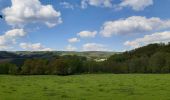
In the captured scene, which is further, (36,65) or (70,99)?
(36,65)

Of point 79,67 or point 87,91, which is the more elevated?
point 79,67

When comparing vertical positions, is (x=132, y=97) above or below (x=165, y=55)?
below

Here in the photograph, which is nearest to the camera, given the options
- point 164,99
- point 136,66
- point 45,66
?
point 164,99

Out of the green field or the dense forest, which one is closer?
the green field

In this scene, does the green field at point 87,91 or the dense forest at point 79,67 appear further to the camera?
the dense forest at point 79,67

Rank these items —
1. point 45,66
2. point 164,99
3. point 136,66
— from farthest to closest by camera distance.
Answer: point 136,66 → point 45,66 → point 164,99

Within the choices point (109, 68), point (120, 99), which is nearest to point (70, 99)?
point (120, 99)

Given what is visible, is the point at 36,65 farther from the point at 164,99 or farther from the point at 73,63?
the point at 164,99

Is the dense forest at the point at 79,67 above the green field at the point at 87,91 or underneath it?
above

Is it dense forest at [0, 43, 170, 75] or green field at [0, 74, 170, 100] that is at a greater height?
dense forest at [0, 43, 170, 75]

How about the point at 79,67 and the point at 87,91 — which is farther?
the point at 79,67

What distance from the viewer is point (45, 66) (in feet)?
368

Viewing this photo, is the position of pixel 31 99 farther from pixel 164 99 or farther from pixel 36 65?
pixel 36 65

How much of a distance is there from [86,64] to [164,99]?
102 m
